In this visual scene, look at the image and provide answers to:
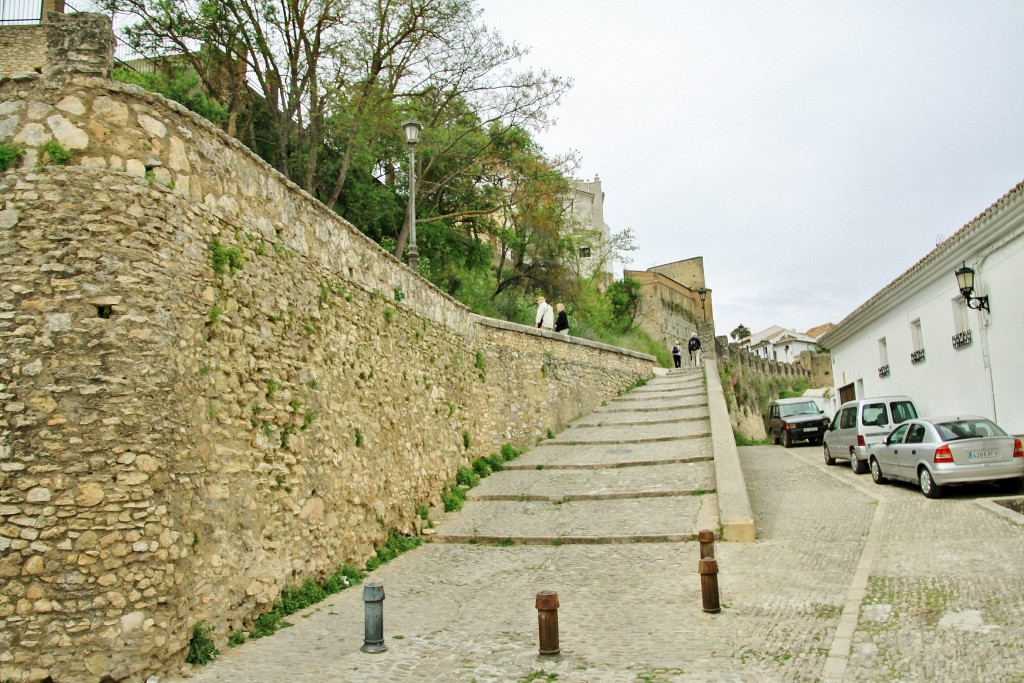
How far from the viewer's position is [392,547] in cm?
934

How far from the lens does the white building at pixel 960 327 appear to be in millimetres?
12234

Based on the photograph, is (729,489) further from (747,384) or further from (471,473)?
(747,384)

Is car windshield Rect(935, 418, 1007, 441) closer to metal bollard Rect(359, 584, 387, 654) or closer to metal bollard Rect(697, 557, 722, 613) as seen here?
metal bollard Rect(697, 557, 722, 613)

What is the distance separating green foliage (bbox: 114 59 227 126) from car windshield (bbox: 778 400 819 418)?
17867mm

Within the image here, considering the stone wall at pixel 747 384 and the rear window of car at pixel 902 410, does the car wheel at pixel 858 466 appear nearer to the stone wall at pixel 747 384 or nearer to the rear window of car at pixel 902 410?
the rear window of car at pixel 902 410

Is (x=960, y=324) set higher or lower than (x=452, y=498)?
higher

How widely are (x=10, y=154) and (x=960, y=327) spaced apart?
1563 cm

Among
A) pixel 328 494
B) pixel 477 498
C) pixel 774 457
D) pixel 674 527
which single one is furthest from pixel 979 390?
pixel 328 494

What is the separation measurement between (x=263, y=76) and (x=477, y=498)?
1131 centimetres

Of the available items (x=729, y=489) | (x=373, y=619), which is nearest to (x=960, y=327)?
(x=729, y=489)

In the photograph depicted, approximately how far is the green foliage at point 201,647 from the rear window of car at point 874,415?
43.6 ft

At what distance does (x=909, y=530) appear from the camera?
30.4ft

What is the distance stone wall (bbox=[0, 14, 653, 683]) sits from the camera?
5020 millimetres

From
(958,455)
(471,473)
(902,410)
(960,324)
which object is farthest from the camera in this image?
(902,410)
